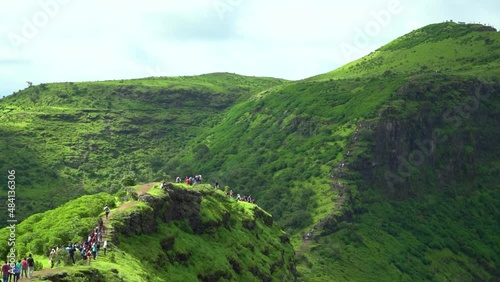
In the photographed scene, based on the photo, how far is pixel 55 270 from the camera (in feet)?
177

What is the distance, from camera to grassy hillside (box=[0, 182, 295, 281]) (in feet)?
211

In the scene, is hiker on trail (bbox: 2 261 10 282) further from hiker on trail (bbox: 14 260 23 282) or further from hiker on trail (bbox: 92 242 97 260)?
hiker on trail (bbox: 92 242 97 260)

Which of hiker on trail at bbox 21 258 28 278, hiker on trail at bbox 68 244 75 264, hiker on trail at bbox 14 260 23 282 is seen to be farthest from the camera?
hiker on trail at bbox 68 244 75 264

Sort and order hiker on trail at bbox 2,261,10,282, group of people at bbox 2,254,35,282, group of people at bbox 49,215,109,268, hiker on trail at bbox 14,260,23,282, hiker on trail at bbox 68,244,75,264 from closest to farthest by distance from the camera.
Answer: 1. hiker on trail at bbox 2,261,10,282
2. group of people at bbox 2,254,35,282
3. hiker on trail at bbox 14,260,23,282
4. hiker on trail at bbox 68,244,75,264
5. group of people at bbox 49,215,109,268

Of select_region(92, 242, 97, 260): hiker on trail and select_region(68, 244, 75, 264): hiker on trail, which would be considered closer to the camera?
select_region(68, 244, 75, 264): hiker on trail

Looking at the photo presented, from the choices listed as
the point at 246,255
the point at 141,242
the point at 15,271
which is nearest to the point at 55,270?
the point at 15,271

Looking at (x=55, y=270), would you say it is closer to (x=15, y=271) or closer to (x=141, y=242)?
(x=15, y=271)

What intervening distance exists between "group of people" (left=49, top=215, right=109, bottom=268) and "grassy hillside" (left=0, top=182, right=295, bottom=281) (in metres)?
0.62

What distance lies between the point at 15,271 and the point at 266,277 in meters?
57.1

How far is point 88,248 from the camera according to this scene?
6272 cm

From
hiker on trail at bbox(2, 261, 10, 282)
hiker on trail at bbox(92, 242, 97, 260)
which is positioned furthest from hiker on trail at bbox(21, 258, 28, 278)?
hiker on trail at bbox(92, 242, 97, 260)

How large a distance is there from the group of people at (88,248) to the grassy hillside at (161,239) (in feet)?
2.02

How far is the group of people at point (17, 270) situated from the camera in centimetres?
5119

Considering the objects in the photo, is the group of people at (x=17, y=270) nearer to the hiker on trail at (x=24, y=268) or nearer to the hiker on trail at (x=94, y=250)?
the hiker on trail at (x=24, y=268)
